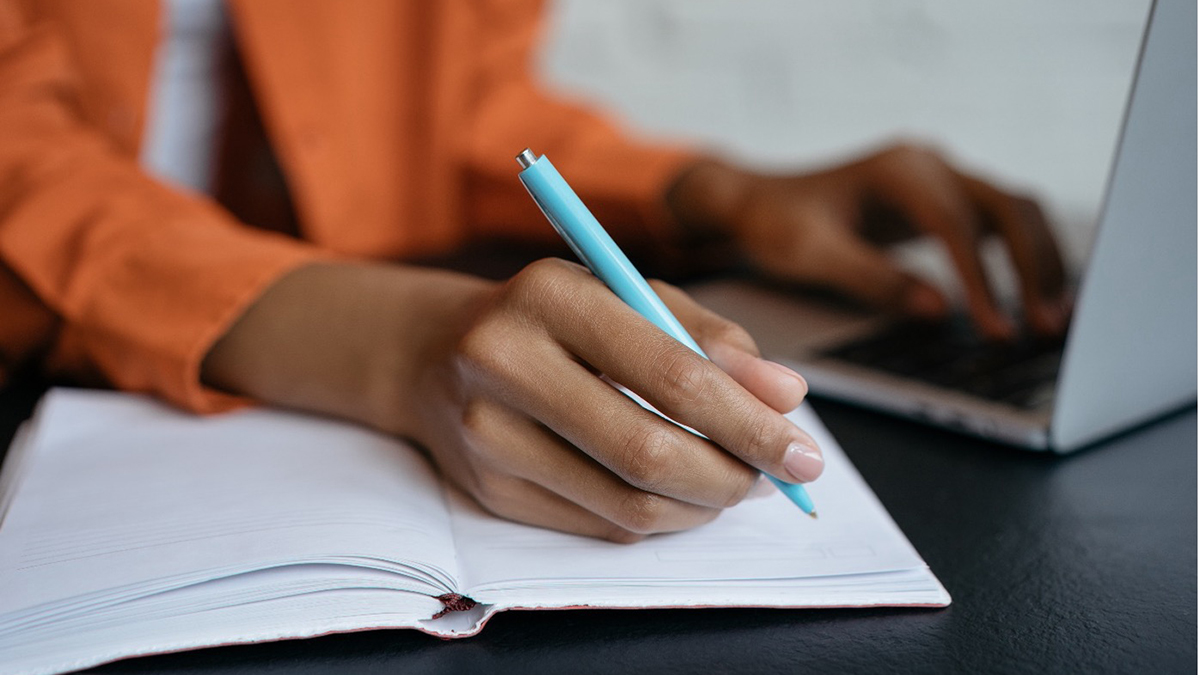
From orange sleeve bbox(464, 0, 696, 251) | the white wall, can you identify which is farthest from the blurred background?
orange sleeve bbox(464, 0, 696, 251)

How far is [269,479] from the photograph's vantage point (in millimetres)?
Result: 446

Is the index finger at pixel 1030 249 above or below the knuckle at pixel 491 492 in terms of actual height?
below

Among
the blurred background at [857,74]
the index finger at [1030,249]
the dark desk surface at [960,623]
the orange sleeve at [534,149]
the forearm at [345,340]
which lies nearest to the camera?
the dark desk surface at [960,623]

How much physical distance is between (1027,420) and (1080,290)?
94 mm

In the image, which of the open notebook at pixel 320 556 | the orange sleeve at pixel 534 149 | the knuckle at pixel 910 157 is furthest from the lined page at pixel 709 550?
the orange sleeve at pixel 534 149

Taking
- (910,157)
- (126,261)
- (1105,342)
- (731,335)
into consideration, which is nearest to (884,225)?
(910,157)

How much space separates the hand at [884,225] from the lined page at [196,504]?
41 centimetres

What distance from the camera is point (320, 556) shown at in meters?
0.36

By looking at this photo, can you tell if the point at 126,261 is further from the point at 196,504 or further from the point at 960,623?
the point at 960,623

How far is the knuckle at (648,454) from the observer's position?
0.37 meters

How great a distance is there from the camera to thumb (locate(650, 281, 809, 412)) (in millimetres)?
384

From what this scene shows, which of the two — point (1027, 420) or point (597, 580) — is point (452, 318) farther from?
point (1027, 420)

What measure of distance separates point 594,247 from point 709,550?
0.13 metres

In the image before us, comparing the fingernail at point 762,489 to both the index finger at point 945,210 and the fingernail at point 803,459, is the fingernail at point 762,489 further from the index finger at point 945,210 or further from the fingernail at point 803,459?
the index finger at point 945,210
